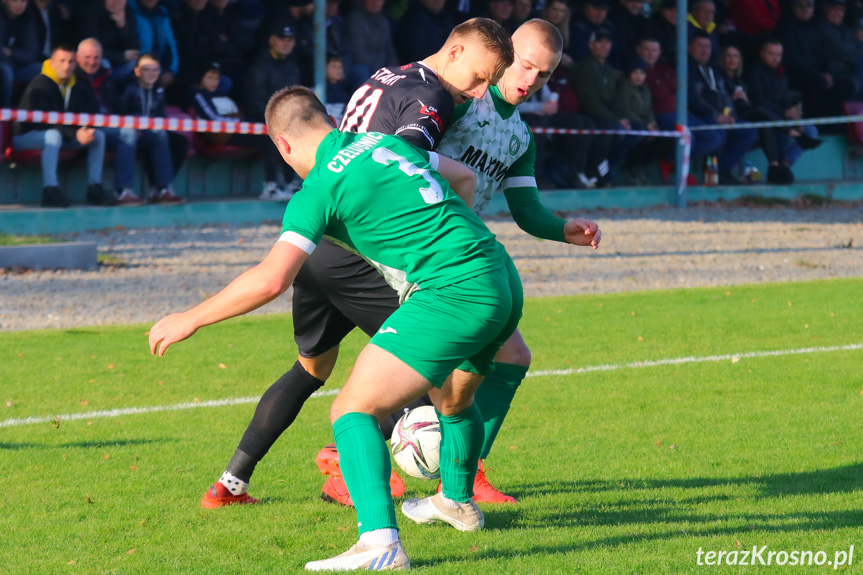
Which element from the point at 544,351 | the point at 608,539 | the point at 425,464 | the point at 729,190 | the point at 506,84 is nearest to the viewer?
the point at 608,539

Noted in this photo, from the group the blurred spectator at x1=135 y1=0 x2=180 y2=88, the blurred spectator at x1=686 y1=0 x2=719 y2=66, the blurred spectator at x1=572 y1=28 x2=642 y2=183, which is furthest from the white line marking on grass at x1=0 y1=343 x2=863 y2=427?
the blurred spectator at x1=686 y1=0 x2=719 y2=66

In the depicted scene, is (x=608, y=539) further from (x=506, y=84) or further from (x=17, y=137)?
(x=17, y=137)

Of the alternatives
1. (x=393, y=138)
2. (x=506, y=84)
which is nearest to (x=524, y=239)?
(x=506, y=84)

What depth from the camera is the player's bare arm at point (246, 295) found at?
3.16 m

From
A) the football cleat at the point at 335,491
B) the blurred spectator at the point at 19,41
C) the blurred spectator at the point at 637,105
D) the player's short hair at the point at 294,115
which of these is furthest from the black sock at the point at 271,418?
the blurred spectator at the point at 637,105

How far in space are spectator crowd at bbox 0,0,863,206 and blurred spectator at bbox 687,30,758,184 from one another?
3cm

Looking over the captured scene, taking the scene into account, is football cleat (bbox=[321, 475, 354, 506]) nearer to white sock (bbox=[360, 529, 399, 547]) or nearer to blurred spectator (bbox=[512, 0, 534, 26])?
white sock (bbox=[360, 529, 399, 547])

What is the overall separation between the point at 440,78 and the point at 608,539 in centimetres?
181

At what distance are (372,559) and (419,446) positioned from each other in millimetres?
933

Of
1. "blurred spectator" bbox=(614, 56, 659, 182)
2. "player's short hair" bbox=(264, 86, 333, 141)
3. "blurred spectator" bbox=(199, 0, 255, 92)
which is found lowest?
"blurred spectator" bbox=(614, 56, 659, 182)

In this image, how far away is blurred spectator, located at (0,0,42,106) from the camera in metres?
12.3

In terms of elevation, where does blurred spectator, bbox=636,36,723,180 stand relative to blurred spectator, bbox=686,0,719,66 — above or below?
below

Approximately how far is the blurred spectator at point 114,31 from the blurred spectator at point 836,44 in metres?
12.4

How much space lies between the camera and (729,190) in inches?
693
